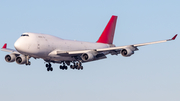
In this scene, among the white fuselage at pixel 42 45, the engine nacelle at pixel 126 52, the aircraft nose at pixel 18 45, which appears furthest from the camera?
the engine nacelle at pixel 126 52

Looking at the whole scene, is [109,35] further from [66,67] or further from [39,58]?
[39,58]

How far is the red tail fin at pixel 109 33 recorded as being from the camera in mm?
102562

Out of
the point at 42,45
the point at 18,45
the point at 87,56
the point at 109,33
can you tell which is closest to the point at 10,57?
the point at 18,45

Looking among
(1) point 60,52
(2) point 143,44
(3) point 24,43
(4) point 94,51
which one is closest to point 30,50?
(3) point 24,43

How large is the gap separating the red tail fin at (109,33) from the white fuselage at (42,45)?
14045mm

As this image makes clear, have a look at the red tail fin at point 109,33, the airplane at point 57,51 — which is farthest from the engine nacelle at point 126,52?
the red tail fin at point 109,33

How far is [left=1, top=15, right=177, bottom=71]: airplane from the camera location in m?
79.9

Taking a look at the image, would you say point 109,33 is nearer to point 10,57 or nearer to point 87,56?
point 87,56

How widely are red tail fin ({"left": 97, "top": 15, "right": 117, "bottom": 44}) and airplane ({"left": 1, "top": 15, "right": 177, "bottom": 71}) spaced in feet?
24.6

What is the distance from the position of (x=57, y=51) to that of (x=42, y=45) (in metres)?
4.29

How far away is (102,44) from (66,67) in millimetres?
12691

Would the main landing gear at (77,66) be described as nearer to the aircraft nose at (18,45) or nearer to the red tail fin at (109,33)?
the red tail fin at (109,33)

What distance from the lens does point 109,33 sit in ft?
342

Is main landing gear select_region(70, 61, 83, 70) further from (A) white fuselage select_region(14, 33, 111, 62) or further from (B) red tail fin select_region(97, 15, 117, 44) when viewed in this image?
(B) red tail fin select_region(97, 15, 117, 44)
